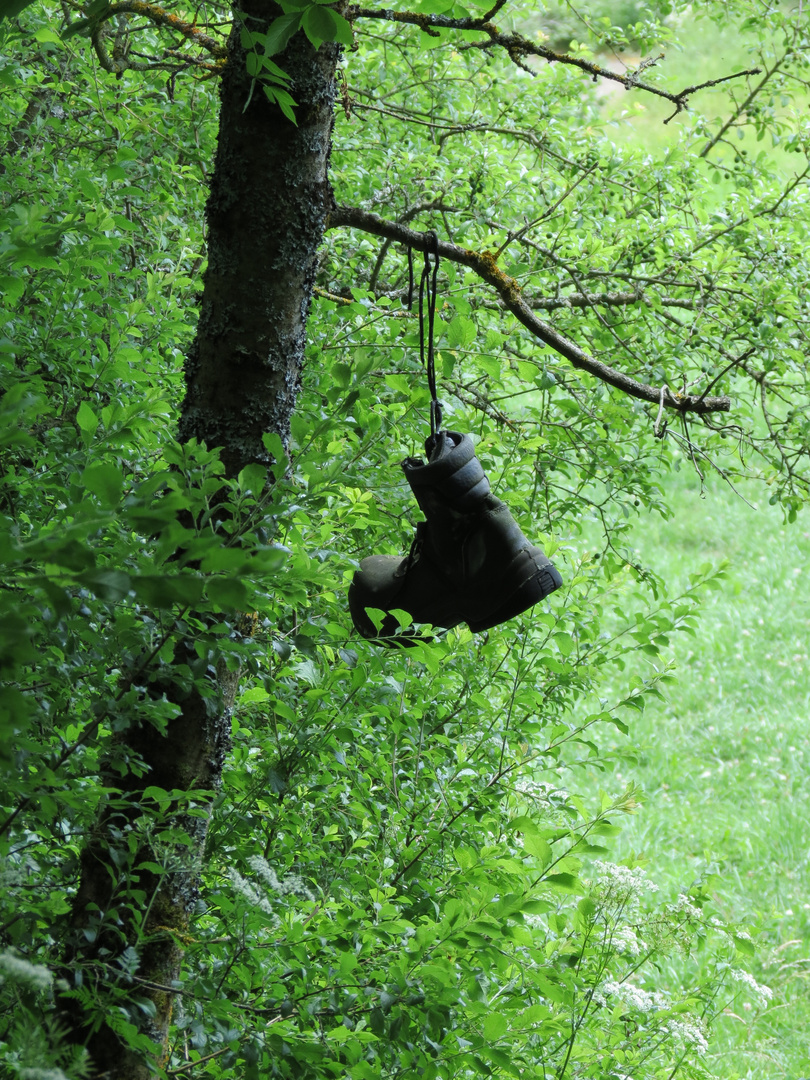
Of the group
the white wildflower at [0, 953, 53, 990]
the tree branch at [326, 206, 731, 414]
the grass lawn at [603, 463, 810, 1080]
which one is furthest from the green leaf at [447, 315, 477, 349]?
the grass lawn at [603, 463, 810, 1080]

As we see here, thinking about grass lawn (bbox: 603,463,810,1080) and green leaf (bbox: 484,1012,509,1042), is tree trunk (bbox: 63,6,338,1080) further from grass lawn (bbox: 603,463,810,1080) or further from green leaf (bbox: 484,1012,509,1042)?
grass lawn (bbox: 603,463,810,1080)

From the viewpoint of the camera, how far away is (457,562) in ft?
4.97

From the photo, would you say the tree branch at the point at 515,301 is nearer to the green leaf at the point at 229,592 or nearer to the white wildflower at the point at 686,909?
the white wildflower at the point at 686,909

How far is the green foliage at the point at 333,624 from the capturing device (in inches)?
39.7

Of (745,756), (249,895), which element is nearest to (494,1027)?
(249,895)

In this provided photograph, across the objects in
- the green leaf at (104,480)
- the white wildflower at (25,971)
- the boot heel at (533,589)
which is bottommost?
Result: the white wildflower at (25,971)

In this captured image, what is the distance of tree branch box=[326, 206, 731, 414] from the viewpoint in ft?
5.03

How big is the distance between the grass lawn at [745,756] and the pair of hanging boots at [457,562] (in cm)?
106

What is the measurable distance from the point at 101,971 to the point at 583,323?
215 cm

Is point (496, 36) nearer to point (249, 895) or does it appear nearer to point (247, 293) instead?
point (247, 293)

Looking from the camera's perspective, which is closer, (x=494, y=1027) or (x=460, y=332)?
(x=494, y=1027)

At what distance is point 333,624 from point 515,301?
2.05ft

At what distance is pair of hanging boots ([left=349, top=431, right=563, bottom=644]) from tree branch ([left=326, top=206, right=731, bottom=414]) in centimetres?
24

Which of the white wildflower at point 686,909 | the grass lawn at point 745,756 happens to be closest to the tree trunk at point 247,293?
the white wildflower at point 686,909
